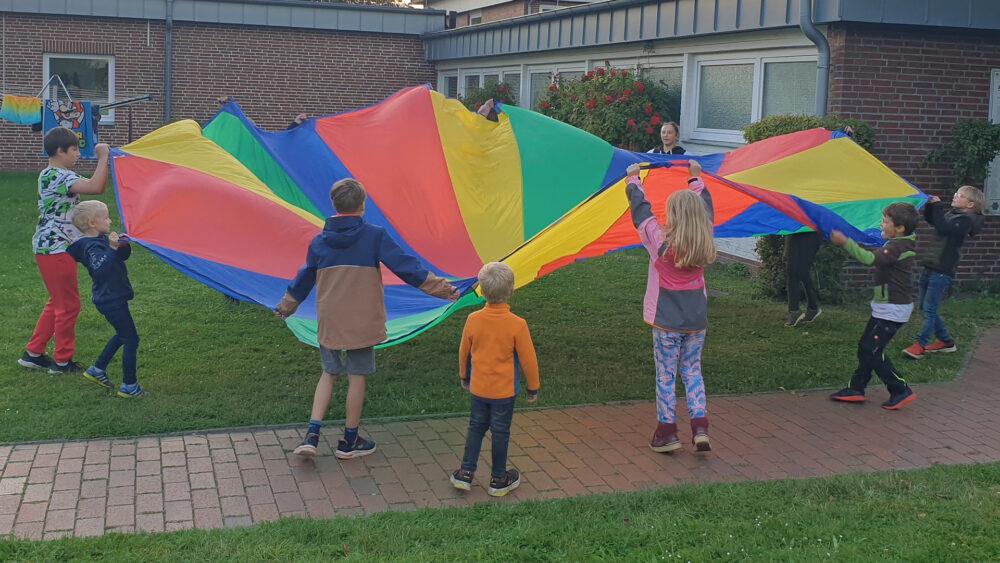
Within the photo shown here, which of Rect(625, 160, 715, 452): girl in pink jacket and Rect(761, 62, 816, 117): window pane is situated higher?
Rect(761, 62, 816, 117): window pane

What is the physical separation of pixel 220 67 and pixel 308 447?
17910mm

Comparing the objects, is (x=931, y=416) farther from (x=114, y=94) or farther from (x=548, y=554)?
(x=114, y=94)

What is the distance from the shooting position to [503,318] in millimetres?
5086

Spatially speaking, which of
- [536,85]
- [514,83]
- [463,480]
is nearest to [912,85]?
[463,480]

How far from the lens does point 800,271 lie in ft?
29.7

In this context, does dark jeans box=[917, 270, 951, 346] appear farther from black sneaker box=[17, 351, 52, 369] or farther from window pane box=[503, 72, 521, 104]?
window pane box=[503, 72, 521, 104]

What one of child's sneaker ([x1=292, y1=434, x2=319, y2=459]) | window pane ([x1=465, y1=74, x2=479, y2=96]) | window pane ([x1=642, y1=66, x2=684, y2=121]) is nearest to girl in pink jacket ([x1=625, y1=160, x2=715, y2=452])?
child's sneaker ([x1=292, y1=434, x2=319, y2=459])

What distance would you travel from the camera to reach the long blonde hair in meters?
5.51

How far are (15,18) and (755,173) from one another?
58.8 feet

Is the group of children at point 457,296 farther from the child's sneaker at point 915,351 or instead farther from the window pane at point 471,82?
the window pane at point 471,82

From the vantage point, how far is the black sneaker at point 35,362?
7.14 metres

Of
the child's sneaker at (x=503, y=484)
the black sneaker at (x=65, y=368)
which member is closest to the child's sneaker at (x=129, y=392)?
the black sneaker at (x=65, y=368)

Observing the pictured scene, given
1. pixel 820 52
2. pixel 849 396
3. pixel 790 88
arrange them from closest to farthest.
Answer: pixel 849 396 < pixel 820 52 < pixel 790 88

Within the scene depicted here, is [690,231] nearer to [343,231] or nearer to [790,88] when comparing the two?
[343,231]
